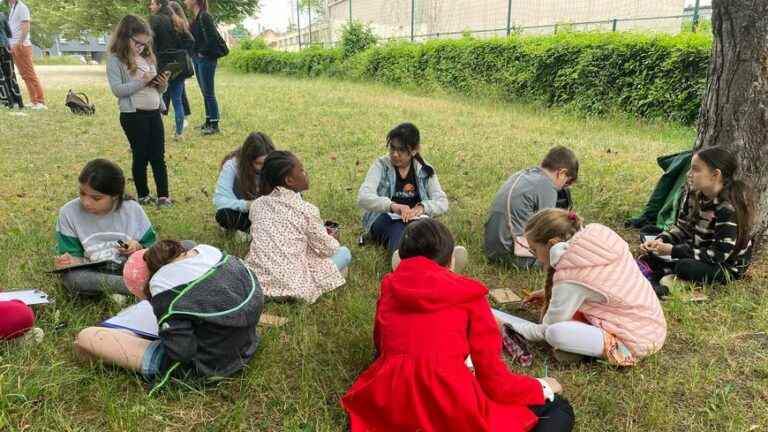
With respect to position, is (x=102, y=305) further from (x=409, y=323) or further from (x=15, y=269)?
(x=409, y=323)

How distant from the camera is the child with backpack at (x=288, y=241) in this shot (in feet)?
10.8

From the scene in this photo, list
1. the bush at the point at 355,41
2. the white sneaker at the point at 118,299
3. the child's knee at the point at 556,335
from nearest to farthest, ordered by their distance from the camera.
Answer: the child's knee at the point at 556,335 → the white sneaker at the point at 118,299 → the bush at the point at 355,41

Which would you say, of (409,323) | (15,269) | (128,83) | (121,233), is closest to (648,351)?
(409,323)

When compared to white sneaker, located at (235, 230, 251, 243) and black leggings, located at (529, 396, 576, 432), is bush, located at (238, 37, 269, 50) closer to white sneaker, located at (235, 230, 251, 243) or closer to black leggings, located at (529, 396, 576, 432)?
white sneaker, located at (235, 230, 251, 243)

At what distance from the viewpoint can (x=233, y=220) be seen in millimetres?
4355

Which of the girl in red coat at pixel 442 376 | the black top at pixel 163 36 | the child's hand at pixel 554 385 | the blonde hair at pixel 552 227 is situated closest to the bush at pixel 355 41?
the black top at pixel 163 36

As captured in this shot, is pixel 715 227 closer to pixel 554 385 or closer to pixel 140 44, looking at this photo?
pixel 554 385

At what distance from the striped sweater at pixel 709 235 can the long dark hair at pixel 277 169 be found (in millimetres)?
2673

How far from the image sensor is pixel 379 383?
2133 mm

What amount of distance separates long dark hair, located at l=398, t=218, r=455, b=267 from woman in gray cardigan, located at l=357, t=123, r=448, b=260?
5.43 feet

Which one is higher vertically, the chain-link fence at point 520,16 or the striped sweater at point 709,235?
the chain-link fence at point 520,16

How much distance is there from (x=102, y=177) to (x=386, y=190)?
2.08 meters

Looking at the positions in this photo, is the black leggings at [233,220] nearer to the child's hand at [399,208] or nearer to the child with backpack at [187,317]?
the child's hand at [399,208]

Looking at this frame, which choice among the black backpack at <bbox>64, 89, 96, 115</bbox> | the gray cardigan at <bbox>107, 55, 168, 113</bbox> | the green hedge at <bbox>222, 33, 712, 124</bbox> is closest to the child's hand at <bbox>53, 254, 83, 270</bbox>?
the gray cardigan at <bbox>107, 55, 168, 113</bbox>
